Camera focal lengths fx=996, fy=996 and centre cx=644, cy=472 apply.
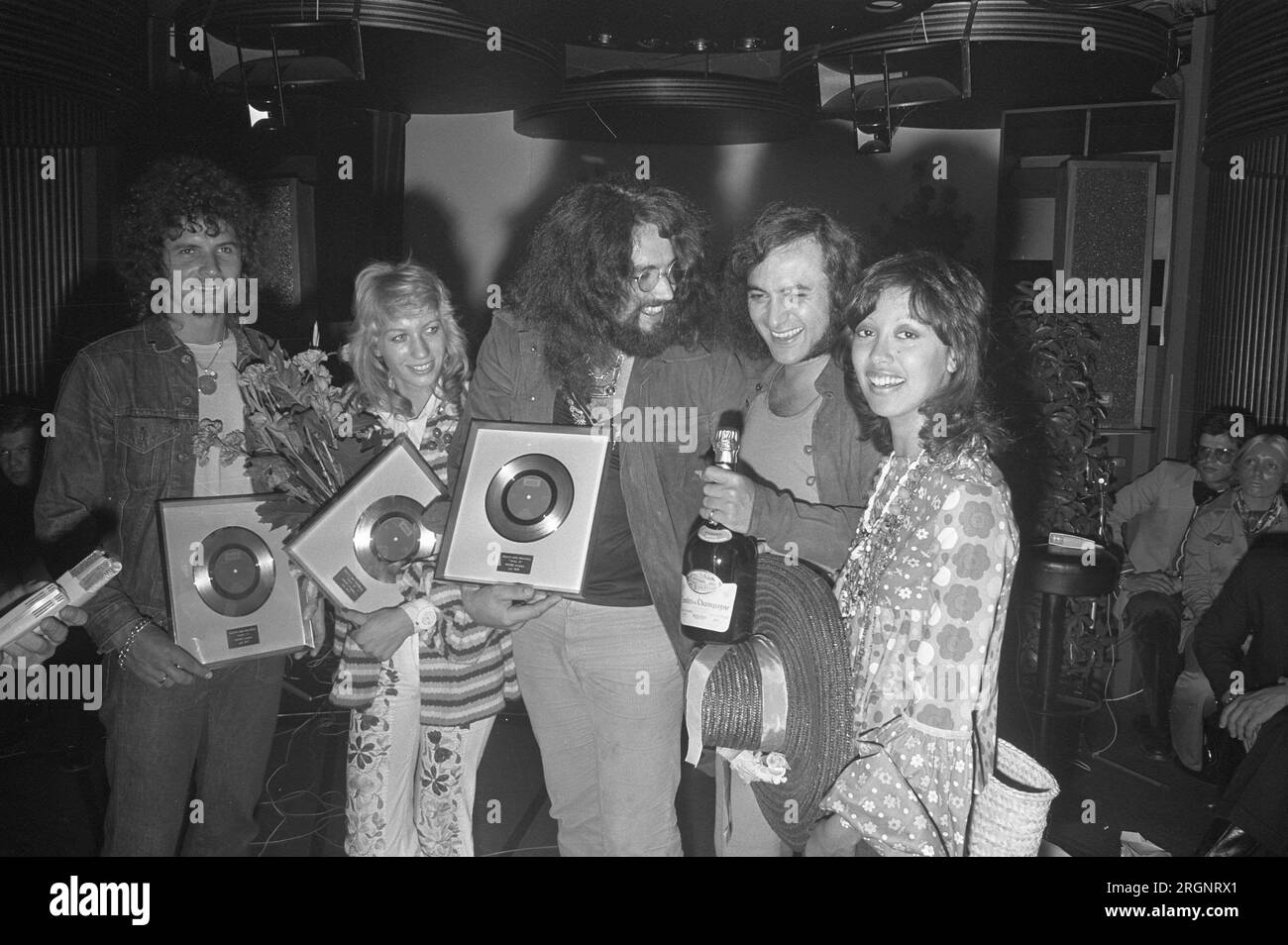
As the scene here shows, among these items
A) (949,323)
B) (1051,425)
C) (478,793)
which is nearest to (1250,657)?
(1051,425)

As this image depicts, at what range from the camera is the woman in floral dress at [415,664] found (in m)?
2.00

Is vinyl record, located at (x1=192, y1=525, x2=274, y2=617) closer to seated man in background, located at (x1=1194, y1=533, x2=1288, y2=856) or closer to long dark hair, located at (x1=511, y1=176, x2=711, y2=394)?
long dark hair, located at (x1=511, y1=176, x2=711, y2=394)

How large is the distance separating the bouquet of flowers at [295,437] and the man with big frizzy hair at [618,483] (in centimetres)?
25

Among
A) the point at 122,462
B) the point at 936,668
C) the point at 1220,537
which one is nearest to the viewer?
the point at 936,668

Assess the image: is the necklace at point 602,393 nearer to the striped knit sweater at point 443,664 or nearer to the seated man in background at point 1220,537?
the striped knit sweater at point 443,664

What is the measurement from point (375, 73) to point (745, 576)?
195 cm

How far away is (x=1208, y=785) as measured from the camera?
3.67 meters

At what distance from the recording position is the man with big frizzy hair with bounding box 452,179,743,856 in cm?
192

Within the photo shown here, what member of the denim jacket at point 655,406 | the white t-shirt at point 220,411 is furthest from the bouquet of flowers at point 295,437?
the denim jacket at point 655,406

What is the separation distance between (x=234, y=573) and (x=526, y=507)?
63 cm

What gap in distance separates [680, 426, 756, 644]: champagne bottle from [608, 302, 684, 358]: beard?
0.25 metres

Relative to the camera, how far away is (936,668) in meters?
→ 1.44

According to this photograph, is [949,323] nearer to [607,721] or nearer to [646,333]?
[646,333]
